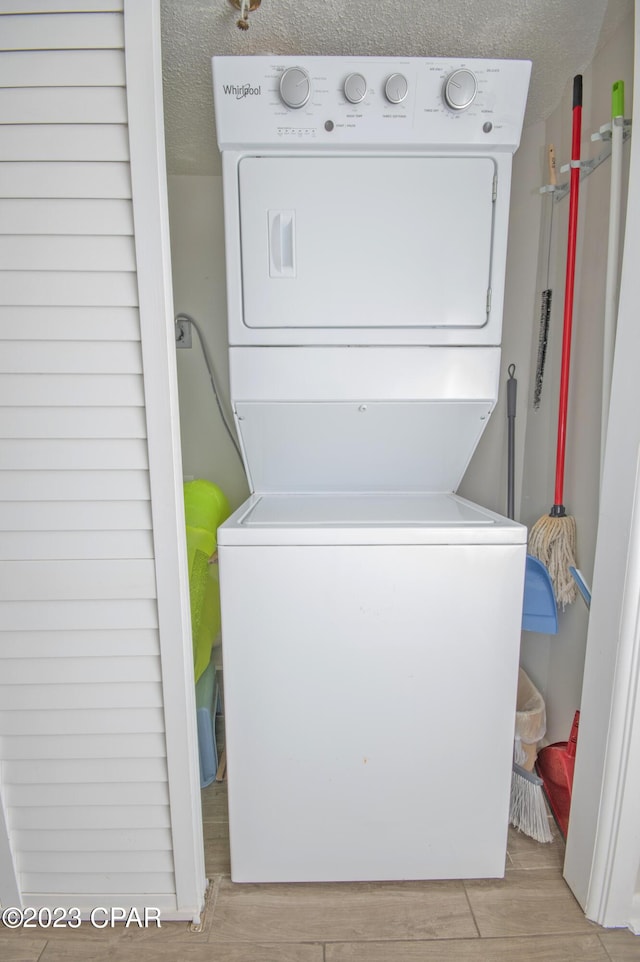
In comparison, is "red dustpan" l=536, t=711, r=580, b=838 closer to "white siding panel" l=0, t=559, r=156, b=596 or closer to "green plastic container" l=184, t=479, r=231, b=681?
"green plastic container" l=184, t=479, r=231, b=681

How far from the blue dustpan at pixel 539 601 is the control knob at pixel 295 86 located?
1620 millimetres

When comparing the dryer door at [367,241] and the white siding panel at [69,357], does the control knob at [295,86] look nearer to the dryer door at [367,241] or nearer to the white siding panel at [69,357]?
the dryer door at [367,241]

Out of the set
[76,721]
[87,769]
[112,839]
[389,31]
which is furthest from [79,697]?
[389,31]

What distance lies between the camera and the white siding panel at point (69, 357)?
3.67 ft

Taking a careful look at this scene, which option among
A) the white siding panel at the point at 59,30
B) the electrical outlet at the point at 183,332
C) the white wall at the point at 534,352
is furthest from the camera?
the electrical outlet at the point at 183,332

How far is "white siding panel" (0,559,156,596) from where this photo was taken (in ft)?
3.88

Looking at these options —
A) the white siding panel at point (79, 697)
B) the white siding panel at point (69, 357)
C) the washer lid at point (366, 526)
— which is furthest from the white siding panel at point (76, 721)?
the white siding panel at point (69, 357)

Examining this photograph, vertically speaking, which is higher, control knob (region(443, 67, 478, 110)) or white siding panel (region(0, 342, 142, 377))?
control knob (region(443, 67, 478, 110))

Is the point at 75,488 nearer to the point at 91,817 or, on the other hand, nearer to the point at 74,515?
the point at 74,515

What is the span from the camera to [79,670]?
1.22 meters

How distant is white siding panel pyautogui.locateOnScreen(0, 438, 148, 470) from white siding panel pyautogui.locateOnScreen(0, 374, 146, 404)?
0.11ft

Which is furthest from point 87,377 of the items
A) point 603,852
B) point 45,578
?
point 603,852

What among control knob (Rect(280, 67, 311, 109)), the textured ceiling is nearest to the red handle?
the textured ceiling

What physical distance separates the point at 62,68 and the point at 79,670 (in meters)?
1.49
